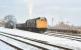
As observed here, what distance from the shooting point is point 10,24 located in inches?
2144

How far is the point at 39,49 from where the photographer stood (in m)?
10.8

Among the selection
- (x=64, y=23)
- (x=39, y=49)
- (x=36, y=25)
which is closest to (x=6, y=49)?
(x=39, y=49)

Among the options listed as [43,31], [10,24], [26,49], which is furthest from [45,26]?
[10,24]

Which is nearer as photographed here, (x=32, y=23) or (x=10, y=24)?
(x=32, y=23)

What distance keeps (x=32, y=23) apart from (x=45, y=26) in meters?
2.18

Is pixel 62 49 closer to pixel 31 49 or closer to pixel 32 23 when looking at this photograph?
pixel 31 49

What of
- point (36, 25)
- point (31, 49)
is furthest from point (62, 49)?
point (36, 25)

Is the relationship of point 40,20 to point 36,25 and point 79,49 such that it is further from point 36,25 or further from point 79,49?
point 79,49

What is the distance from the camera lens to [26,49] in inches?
429

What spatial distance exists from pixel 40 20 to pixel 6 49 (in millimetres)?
19628

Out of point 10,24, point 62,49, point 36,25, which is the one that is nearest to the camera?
point 62,49

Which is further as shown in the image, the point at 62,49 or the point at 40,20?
the point at 40,20

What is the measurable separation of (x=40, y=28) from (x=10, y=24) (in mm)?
26069

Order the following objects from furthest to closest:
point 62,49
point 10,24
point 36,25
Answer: point 10,24 → point 36,25 → point 62,49
